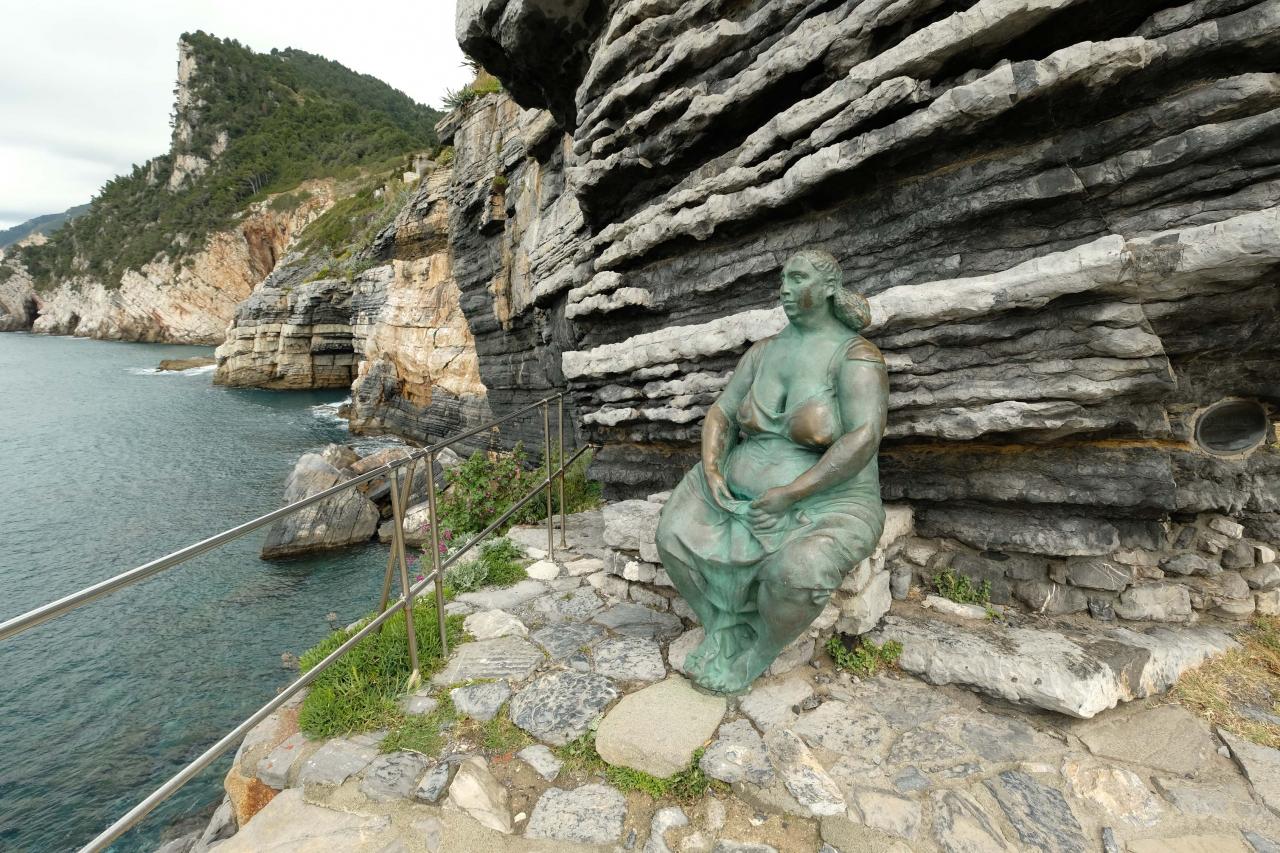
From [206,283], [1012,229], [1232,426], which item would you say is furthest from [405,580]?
[206,283]

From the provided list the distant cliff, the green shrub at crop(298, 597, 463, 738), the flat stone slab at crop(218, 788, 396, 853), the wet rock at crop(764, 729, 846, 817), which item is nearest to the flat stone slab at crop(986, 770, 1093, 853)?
the wet rock at crop(764, 729, 846, 817)

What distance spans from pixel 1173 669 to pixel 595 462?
13.5 ft

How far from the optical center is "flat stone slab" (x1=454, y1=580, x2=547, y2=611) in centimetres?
414

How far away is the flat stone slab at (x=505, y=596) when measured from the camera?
4.14 metres

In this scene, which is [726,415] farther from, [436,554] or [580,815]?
[580,815]

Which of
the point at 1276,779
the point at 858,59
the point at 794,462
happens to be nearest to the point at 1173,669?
the point at 1276,779

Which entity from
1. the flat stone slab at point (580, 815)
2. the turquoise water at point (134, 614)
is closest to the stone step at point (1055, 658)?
the flat stone slab at point (580, 815)

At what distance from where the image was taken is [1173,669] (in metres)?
2.73

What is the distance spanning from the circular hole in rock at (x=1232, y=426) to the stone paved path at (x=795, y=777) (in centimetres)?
103

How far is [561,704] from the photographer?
2920 millimetres

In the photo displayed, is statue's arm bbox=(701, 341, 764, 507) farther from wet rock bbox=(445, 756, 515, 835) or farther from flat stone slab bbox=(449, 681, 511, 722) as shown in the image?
wet rock bbox=(445, 756, 515, 835)

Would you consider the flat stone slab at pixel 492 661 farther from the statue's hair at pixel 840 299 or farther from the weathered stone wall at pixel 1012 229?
the statue's hair at pixel 840 299

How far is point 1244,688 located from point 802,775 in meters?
2.24

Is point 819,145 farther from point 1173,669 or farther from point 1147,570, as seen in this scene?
point 1173,669
